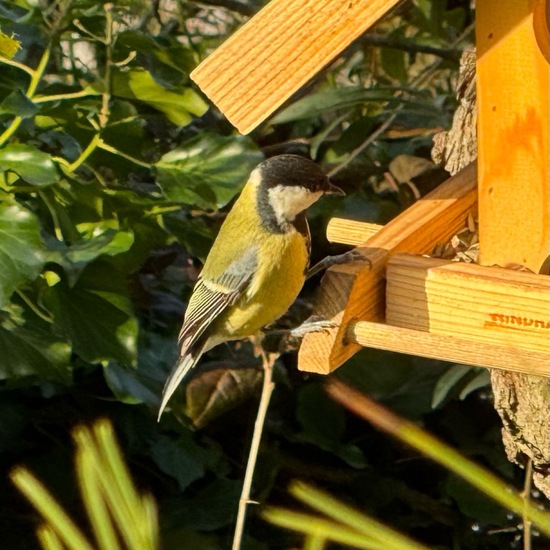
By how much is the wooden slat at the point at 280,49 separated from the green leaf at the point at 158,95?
2.50 feet

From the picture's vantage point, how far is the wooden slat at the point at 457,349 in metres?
1.28

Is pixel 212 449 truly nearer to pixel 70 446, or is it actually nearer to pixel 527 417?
pixel 70 446

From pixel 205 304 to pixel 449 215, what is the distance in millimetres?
505

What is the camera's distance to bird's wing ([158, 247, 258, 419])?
6.32 feet

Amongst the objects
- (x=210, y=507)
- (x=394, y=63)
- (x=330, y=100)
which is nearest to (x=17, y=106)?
(x=330, y=100)

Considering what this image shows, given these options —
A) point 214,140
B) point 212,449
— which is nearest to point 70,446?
point 212,449

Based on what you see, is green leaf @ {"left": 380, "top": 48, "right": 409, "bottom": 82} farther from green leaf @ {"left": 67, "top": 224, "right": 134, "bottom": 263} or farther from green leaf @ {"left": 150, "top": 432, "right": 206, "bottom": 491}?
green leaf @ {"left": 67, "top": 224, "right": 134, "bottom": 263}

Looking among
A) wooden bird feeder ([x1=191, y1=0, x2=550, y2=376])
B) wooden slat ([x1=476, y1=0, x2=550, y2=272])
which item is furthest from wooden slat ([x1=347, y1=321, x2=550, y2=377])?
wooden slat ([x1=476, y1=0, x2=550, y2=272])

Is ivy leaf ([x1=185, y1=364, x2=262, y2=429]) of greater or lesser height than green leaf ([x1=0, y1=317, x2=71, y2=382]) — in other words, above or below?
below

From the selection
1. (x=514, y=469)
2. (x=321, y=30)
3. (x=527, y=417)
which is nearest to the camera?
(x=321, y=30)

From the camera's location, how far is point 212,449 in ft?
7.88

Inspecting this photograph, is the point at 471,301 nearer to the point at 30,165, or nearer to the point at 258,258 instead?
the point at 258,258

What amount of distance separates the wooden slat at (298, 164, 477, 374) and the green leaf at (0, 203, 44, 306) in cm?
43

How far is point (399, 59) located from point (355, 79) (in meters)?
0.49
